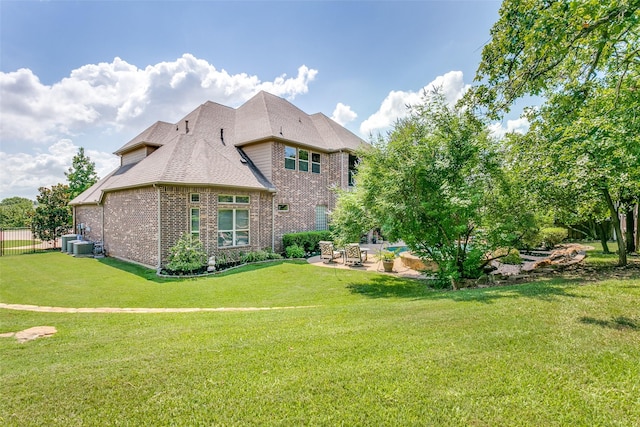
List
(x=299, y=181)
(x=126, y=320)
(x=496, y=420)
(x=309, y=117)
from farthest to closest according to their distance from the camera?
(x=309, y=117) < (x=299, y=181) < (x=126, y=320) < (x=496, y=420)

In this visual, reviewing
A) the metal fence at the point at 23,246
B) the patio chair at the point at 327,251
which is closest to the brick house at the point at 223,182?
the metal fence at the point at 23,246

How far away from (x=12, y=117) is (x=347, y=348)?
46.7 feet

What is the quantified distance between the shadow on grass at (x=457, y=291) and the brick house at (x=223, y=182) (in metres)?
7.13

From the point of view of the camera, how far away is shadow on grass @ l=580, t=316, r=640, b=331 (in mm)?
4293

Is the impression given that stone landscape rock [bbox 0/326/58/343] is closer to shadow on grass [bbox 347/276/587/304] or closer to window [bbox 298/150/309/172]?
shadow on grass [bbox 347/276/587/304]

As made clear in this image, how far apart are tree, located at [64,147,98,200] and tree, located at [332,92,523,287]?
31178 mm

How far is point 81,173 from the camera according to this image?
29.4m

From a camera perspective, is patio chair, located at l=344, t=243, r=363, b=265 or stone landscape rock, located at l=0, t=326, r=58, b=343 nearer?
stone landscape rock, located at l=0, t=326, r=58, b=343

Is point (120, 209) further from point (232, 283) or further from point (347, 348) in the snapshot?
point (347, 348)

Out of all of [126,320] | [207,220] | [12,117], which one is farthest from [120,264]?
[126,320]

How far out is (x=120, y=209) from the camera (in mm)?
15484

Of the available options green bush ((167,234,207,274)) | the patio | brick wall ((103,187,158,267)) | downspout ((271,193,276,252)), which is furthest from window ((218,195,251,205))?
the patio

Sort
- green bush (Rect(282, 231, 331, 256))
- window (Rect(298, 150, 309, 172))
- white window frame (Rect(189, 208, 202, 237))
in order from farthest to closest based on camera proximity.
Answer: window (Rect(298, 150, 309, 172)) → green bush (Rect(282, 231, 331, 256)) → white window frame (Rect(189, 208, 202, 237))

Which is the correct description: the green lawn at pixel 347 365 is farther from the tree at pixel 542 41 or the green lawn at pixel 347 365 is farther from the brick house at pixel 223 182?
the brick house at pixel 223 182
